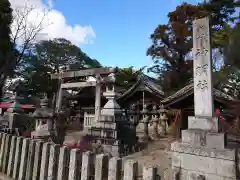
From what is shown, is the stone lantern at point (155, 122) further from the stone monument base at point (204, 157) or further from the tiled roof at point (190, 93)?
the stone monument base at point (204, 157)

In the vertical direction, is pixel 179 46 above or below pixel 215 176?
above

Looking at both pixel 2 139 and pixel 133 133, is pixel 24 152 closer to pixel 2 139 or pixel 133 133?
pixel 2 139

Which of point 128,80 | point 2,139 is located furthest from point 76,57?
point 2,139

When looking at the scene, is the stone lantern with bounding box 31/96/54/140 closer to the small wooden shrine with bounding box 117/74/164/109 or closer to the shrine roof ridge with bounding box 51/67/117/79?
the shrine roof ridge with bounding box 51/67/117/79

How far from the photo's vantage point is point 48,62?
3341cm

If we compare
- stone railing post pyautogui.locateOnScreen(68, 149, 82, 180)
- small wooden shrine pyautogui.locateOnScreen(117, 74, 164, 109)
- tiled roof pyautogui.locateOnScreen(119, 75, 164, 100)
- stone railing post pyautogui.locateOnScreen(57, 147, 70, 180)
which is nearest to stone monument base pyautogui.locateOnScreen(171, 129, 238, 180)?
stone railing post pyautogui.locateOnScreen(68, 149, 82, 180)

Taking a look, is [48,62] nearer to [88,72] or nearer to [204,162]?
[88,72]

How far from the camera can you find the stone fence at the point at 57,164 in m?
2.25

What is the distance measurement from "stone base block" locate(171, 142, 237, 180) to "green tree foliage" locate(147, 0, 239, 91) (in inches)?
585

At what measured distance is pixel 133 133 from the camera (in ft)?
28.3

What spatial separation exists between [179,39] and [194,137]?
17883mm

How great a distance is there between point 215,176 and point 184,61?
56.4 feet

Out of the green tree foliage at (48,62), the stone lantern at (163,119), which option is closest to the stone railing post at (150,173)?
the stone lantern at (163,119)

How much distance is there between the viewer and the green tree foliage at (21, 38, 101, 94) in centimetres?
3052
